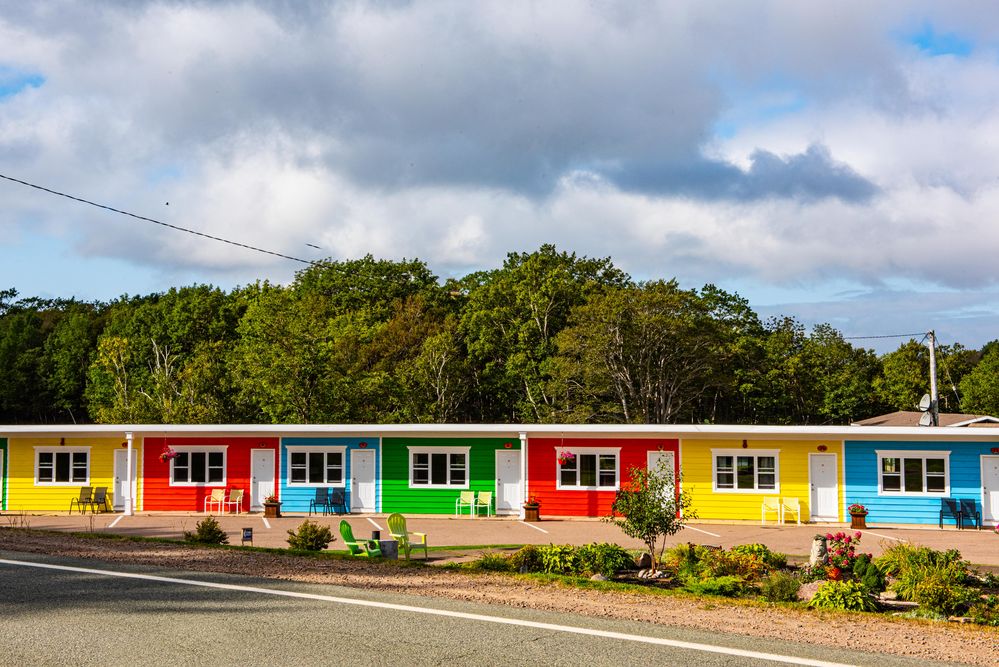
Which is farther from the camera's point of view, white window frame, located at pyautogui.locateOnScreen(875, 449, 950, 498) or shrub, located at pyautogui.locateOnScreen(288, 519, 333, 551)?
white window frame, located at pyautogui.locateOnScreen(875, 449, 950, 498)

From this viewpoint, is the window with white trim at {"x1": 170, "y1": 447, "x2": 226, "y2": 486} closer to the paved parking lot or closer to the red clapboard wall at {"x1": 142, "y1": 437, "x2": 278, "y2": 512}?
the red clapboard wall at {"x1": 142, "y1": 437, "x2": 278, "y2": 512}

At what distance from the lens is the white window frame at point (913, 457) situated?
24734mm


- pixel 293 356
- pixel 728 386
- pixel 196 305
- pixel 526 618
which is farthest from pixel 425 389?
pixel 526 618

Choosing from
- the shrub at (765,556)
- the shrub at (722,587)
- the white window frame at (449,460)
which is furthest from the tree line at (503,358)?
the shrub at (722,587)

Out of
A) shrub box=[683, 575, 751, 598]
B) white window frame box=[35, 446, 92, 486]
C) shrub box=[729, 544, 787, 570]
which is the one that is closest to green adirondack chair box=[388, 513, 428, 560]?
shrub box=[729, 544, 787, 570]

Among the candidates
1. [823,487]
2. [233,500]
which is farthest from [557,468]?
[233,500]

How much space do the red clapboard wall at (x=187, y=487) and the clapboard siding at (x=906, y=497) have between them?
16683mm

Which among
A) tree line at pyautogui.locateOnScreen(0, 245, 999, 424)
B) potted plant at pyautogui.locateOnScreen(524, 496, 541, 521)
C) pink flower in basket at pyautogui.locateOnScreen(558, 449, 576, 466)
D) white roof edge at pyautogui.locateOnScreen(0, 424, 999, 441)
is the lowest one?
potted plant at pyautogui.locateOnScreen(524, 496, 541, 521)

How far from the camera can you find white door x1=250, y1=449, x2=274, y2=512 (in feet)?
90.6

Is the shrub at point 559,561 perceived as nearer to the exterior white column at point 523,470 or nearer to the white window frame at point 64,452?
the exterior white column at point 523,470

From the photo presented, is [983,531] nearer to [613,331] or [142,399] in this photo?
[613,331]

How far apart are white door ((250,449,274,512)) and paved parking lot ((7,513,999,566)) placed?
840mm

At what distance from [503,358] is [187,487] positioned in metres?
25.1

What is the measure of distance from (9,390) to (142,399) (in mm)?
30897
